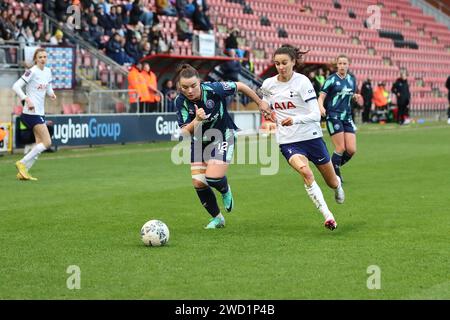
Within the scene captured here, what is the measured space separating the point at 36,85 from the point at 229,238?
27.0ft

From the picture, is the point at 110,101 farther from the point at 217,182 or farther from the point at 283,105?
the point at 283,105

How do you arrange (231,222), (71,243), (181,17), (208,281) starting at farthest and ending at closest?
(181,17) < (231,222) < (71,243) < (208,281)

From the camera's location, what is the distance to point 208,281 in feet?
25.9

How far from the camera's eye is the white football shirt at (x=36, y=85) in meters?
17.5

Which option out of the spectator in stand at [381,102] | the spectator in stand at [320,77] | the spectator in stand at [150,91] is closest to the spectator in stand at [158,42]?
the spectator in stand at [150,91]

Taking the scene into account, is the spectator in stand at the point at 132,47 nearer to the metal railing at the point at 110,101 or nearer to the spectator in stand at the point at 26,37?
the metal railing at the point at 110,101

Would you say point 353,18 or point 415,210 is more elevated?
point 353,18

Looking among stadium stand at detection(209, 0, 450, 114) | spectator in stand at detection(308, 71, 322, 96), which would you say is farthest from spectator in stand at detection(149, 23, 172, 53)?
stadium stand at detection(209, 0, 450, 114)

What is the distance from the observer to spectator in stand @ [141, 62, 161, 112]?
2783 cm

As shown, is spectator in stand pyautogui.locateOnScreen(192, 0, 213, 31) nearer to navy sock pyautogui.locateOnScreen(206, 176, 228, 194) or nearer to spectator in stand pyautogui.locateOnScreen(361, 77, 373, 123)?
spectator in stand pyautogui.locateOnScreen(361, 77, 373, 123)

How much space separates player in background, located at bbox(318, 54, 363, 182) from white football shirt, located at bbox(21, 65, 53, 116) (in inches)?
199
